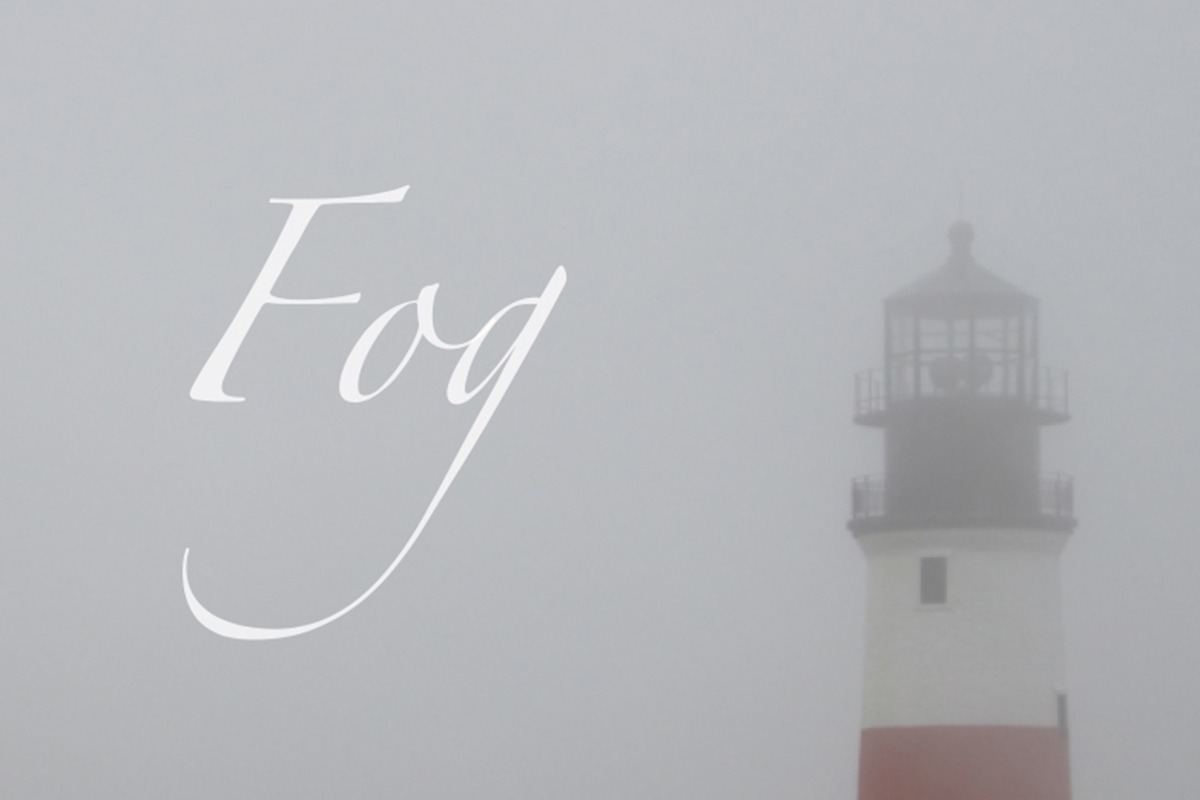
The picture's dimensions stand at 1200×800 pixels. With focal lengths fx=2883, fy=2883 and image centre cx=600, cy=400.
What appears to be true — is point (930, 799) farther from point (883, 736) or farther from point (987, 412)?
point (987, 412)

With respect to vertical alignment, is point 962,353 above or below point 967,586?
above

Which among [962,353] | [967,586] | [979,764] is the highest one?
[962,353]

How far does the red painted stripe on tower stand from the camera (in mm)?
16828

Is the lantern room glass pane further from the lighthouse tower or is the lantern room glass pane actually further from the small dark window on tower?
the small dark window on tower

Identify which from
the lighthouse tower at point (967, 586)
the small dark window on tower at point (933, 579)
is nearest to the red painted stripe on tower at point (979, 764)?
the lighthouse tower at point (967, 586)

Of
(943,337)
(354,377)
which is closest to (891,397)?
(943,337)

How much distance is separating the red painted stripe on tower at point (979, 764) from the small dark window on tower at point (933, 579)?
76 centimetres

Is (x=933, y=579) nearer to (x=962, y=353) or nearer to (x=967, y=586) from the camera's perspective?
(x=967, y=586)

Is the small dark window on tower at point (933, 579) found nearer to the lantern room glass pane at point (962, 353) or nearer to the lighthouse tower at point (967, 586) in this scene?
the lighthouse tower at point (967, 586)

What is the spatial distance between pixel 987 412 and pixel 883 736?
2.05 metres

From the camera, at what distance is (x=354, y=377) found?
23609 millimetres

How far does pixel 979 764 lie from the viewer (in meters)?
16.8

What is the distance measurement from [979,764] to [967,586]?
1.04m

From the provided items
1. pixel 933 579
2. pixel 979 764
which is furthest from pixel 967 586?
pixel 979 764
